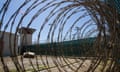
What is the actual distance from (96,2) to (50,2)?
870 millimetres

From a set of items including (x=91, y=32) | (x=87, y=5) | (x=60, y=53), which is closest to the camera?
(x=87, y=5)

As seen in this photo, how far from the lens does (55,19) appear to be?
560 centimetres

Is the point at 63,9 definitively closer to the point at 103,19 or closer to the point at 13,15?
the point at 103,19

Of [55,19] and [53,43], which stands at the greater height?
[55,19]

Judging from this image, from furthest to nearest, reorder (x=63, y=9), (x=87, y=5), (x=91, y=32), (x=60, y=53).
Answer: (x=91, y=32) < (x=60, y=53) < (x=63, y=9) < (x=87, y=5)

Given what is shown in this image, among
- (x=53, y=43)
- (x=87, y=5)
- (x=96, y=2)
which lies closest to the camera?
(x=96, y=2)

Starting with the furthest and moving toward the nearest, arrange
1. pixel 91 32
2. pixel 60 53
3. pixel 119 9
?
pixel 91 32
pixel 60 53
pixel 119 9

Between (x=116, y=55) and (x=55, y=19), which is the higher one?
(x=55, y=19)

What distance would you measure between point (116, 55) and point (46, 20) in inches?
59.2

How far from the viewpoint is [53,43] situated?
645 cm

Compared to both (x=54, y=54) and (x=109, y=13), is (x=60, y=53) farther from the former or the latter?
(x=109, y=13)

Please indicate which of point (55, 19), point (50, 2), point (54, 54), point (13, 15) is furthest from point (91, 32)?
point (13, 15)

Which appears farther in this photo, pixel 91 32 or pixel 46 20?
pixel 91 32

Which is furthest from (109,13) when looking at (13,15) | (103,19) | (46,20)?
(13,15)
